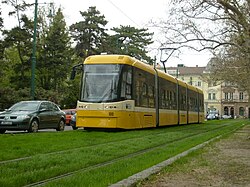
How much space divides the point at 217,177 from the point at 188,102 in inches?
1117

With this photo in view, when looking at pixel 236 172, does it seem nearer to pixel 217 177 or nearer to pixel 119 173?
pixel 217 177

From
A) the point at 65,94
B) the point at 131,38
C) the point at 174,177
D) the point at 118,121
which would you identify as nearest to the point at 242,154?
the point at 174,177

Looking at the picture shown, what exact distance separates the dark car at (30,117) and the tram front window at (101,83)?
1868 millimetres

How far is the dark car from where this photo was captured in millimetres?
18766

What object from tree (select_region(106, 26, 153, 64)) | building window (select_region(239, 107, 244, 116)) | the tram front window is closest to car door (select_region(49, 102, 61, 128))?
the tram front window

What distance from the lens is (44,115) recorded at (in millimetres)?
20266

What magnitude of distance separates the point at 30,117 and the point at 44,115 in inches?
44.2

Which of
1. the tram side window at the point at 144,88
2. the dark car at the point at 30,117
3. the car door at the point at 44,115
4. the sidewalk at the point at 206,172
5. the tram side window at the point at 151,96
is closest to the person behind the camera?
the sidewalk at the point at 206,172

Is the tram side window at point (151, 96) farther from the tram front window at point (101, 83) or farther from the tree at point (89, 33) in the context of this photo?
the tree at point (89, 33)

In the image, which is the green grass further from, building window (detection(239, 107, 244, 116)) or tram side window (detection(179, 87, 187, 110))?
building window (detection(239, 107, 244, 116))

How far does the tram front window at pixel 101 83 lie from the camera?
19859 mm

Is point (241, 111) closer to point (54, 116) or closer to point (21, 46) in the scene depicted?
point (21, 46)

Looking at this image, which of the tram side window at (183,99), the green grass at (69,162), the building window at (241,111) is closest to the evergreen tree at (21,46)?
the tram side window at (183,99)

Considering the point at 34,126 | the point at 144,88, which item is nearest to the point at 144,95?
the point at 144,88
